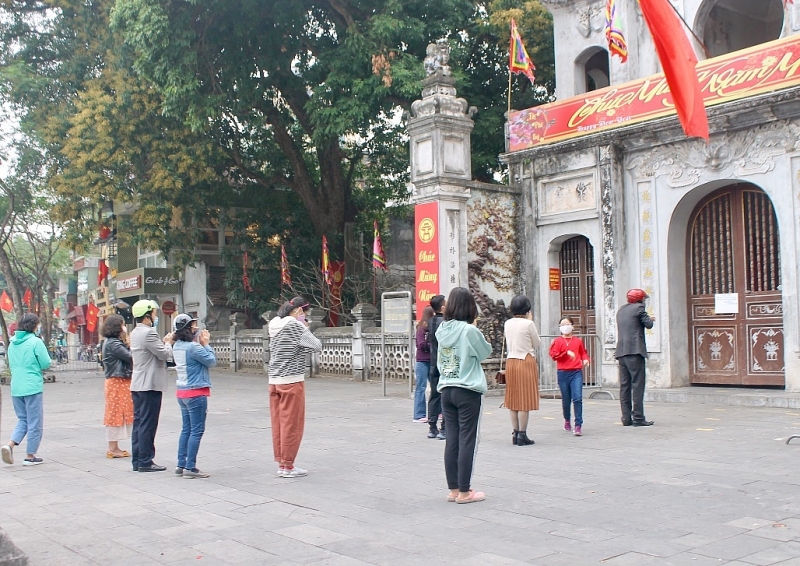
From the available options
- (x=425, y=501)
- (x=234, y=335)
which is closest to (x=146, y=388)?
(x=425, y=501)

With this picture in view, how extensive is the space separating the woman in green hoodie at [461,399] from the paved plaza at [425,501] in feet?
0.74

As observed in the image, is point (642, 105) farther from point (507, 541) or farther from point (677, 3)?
point (507, 541)

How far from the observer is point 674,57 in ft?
33.6

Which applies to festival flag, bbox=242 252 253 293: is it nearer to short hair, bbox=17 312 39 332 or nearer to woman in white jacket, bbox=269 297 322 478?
short hair, bbox=17 312 39 332

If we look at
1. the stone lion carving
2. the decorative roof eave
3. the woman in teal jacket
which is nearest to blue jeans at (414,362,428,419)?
the woman in teal jacket

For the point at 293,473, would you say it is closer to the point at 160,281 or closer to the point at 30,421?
the point at 30,421

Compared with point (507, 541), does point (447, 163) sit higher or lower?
higher

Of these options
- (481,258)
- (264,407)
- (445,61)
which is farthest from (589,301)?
(264,407)

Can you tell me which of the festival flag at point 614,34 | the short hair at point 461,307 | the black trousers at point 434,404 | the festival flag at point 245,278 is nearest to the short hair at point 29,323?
the black trousers at point 434,404

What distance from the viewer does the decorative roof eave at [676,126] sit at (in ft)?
43.9

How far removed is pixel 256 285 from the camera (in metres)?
28.3

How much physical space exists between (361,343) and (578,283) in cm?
572

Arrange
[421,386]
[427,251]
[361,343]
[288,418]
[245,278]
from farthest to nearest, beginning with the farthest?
[245,278] < [361,343] < [427,251] < [421,386] < [288,418]

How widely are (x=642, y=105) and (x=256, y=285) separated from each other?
643 inches
